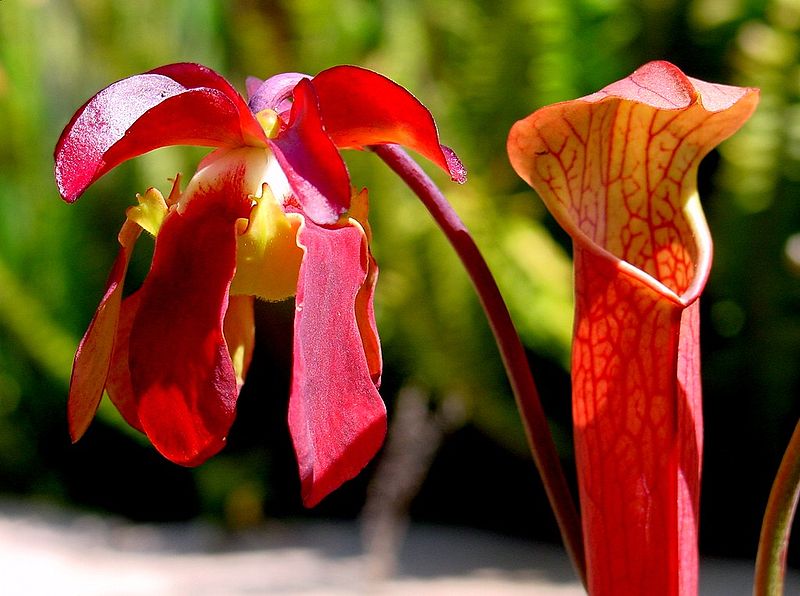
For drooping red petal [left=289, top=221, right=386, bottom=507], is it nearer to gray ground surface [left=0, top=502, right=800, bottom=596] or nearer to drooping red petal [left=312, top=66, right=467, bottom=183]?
drooping red petal [left=312, top=66, right=467, bottom=183]

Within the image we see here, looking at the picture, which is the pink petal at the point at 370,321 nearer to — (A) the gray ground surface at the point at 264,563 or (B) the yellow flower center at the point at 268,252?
(B) the yellow flower center at the point at 268,252

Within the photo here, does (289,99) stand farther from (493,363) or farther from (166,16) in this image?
(166,16)

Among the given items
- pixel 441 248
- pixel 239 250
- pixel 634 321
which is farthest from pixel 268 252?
pixel 441 248

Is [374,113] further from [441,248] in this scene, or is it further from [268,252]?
[441,248]

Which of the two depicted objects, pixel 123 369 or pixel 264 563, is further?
pixel 264 563

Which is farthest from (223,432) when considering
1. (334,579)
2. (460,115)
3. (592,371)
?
(460,115)

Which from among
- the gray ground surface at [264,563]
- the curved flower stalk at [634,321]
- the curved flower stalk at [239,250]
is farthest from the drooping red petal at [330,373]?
the gray ground surface at [264,563]

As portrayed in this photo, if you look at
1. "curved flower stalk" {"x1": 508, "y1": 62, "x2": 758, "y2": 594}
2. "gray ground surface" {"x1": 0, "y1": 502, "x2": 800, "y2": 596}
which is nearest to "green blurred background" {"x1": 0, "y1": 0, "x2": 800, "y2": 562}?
"gray ground surface" {"x1": 0, "y1": 502, "x2": 800, "y2": 596}
